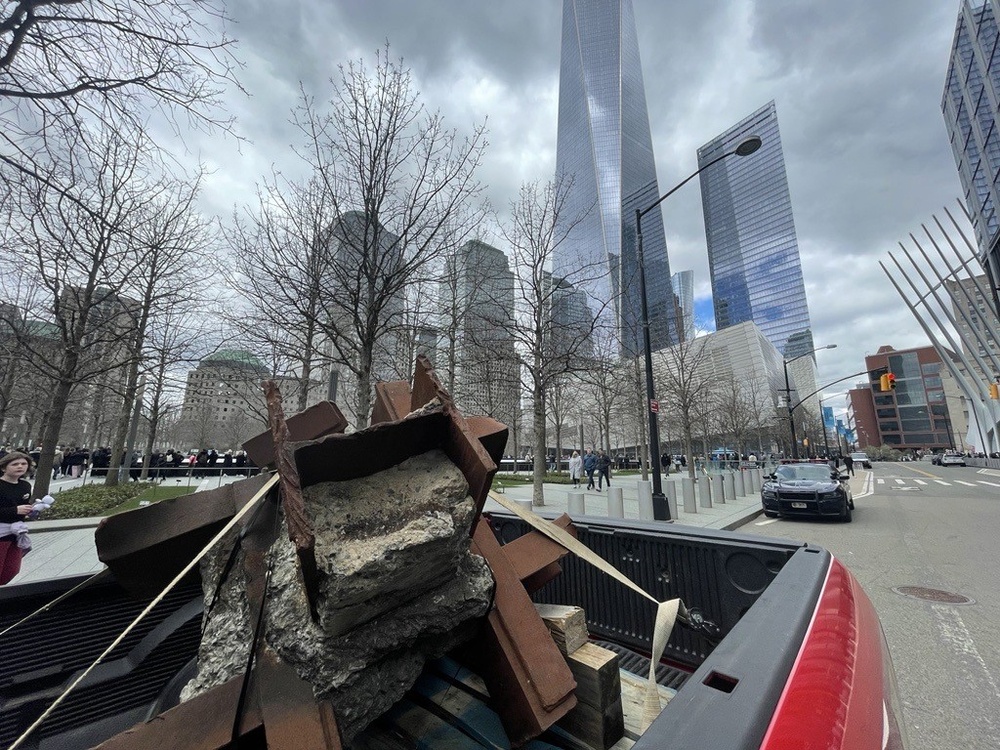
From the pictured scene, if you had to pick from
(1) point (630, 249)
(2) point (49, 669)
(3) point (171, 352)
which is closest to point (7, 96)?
(2) point (49, 669)

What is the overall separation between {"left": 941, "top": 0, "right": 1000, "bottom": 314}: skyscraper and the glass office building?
25507mm

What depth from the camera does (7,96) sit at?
201 inches

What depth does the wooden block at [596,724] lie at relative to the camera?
1.49 m

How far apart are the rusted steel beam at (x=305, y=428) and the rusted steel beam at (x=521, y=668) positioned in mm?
987

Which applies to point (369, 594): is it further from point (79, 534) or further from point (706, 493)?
point (706, 493)

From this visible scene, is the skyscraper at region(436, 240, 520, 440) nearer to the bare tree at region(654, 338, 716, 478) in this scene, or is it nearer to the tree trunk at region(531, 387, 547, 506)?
the tree trunk at region(531, 387, 547, 506)

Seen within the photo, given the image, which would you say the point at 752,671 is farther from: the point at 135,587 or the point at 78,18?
the point at 78,18

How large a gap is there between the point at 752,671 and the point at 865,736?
0.33m

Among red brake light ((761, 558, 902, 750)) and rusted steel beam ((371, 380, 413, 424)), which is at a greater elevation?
rusted steel beam ((371, 380, 413, 424))

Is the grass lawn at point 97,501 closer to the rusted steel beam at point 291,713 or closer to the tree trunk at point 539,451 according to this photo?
the tree trunk at point 539,451

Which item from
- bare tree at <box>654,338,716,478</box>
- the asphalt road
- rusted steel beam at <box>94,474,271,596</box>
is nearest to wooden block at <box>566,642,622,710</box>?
rusted steel beam at <box>94,474,271,596</box>

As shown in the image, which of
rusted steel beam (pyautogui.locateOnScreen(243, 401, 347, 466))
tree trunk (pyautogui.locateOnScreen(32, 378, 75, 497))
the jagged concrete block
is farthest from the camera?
tree trunk (pyautogui.locateOnScreen(32, 378, 75, 497))

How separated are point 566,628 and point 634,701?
1.47 feet

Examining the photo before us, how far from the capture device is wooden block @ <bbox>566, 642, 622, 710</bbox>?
1.52 m
